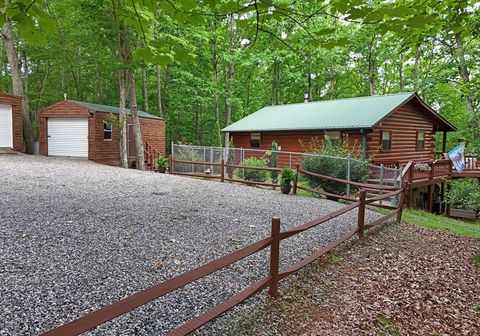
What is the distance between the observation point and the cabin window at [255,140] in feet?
66.4

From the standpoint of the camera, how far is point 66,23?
2328 cm

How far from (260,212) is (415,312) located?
415cm

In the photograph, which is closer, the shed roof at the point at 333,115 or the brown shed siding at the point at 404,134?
the shed roof at the point at 333,115

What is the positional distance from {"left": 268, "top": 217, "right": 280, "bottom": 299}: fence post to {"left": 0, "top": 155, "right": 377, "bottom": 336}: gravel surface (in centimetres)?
14

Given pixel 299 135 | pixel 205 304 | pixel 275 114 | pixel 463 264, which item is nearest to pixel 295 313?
pixel 205 304

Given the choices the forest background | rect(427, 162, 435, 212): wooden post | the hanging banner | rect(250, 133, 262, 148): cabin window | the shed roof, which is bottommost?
rect(427, 162, 435, 212): wooden post

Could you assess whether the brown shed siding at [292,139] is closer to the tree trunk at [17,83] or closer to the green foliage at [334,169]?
the green foliage at [334,169]

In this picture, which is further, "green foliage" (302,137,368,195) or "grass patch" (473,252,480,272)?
"green foliage" (302,137,368,195)

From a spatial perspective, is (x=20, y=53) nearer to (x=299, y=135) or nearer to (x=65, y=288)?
(x=299, y=135)

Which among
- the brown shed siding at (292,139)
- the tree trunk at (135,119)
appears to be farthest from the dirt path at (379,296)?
the tree trunk at (135,119)

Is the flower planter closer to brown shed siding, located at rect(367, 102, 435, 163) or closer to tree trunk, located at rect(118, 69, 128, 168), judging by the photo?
brown shed siding, located at rect(367, 102, 435, 163)

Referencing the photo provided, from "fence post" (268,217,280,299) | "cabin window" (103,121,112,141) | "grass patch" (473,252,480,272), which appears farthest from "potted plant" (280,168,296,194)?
"cabin window" (103,121,112,141)

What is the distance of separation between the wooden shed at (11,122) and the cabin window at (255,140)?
1268 centimetres

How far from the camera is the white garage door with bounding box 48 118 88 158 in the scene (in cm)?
1772
